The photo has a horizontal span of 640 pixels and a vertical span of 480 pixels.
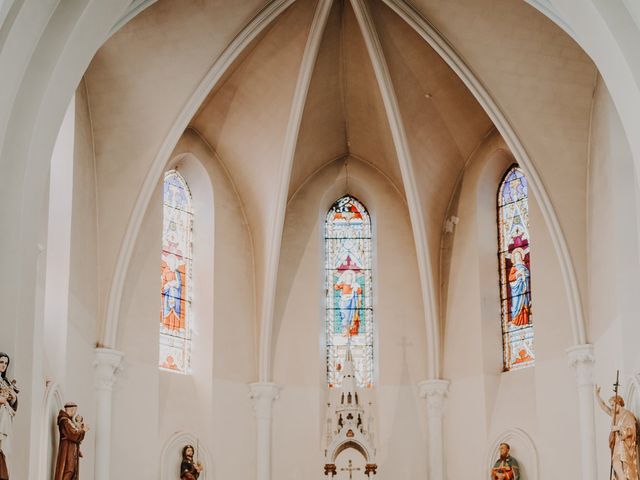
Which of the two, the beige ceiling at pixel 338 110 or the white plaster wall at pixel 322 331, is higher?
the beige ceiling at pixel 338 110

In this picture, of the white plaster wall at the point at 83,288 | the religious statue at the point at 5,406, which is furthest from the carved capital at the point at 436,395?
the religious statue at the point at 5,406

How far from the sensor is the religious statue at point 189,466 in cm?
1939

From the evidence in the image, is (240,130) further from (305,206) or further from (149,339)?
(149,339)

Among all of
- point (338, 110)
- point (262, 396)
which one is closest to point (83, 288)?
point (262, 396)

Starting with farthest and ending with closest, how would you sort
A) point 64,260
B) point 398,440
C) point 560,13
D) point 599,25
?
point 398,440 < point 64,260 < point 560,13 < point 599,25

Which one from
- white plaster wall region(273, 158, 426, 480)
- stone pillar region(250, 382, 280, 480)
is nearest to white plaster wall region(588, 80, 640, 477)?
white plaster wall region(273, 158, 426, 480)

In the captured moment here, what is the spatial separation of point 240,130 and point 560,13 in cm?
738

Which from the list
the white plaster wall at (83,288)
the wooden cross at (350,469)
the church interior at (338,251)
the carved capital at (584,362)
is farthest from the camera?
the wooden cross at (350,469)

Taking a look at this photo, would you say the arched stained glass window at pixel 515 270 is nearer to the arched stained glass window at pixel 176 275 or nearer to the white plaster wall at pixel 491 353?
the white plaster wall at pixel 491 353

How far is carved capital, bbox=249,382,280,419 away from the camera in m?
20.8

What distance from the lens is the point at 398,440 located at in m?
20.9

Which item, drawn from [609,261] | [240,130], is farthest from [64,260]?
[609,261]

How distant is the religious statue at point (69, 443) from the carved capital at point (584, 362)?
7227 millimetres

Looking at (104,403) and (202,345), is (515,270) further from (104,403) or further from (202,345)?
(104,403)
